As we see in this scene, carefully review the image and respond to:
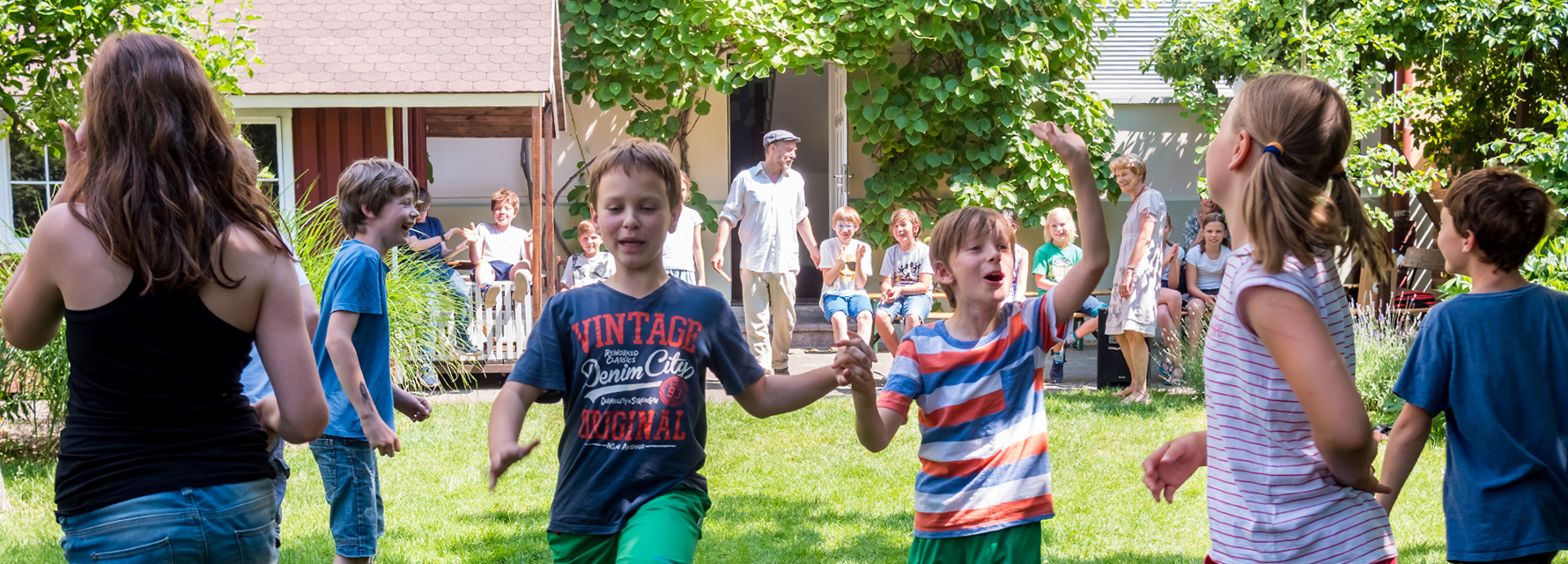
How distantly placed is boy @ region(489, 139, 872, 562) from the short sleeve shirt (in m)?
6.30

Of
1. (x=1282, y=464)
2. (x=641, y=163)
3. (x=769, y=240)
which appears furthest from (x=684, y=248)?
(x=1282, y=464)

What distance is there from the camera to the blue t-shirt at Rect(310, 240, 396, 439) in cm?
354

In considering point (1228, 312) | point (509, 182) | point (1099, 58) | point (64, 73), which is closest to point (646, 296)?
point (1228, 312)

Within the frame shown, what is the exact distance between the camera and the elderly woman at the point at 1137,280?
8086 millimetres

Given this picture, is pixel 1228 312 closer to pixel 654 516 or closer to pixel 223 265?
pixel 654 516

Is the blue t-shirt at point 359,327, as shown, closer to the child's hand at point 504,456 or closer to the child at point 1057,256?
the child's hand at point 504,456

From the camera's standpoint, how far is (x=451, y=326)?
8727mm

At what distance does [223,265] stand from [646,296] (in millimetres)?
874

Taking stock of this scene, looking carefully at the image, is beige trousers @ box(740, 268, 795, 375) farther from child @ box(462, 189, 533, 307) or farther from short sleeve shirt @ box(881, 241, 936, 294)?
child @ box(462, 189, 533, 307)

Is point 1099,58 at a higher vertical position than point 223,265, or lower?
higher

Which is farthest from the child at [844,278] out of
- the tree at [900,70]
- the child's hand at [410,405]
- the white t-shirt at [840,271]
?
the child's hand at [410,405]

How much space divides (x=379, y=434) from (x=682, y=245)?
5.85 m

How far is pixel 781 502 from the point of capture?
5445mm

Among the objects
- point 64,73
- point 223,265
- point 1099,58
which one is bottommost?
point 223,265
